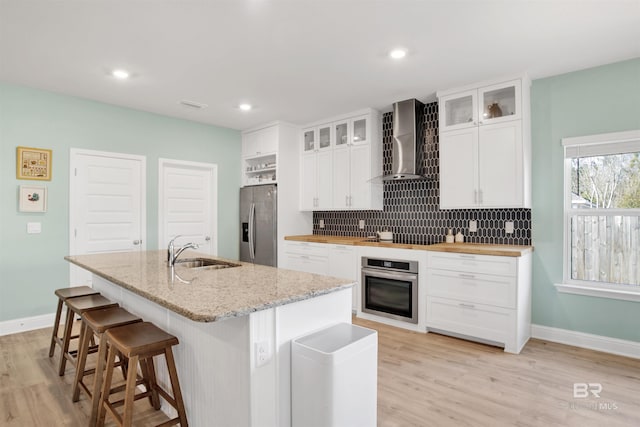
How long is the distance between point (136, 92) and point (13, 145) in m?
1.35

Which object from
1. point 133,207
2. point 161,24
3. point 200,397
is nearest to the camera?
point 200,397

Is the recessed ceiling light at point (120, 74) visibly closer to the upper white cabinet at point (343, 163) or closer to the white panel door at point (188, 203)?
the white panel door at point (188, 203)

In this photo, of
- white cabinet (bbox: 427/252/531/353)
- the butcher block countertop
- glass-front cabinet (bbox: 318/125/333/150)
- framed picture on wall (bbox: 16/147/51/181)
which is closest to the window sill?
white cabinet (bbox: 427/252/531/353)

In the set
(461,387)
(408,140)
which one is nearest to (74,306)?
(461,387)

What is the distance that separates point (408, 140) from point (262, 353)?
3.33m

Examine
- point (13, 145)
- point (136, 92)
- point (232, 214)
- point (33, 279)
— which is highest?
point (136, 92)

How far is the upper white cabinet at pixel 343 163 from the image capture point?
182 inches

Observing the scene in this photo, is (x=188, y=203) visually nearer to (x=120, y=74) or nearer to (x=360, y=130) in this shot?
(x=120, y=74)

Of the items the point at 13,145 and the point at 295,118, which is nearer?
the point at 13,145

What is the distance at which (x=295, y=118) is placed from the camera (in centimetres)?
504

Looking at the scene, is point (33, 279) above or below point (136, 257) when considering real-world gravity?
below

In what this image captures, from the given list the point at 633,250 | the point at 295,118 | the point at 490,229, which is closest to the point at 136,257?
the point at 295,118

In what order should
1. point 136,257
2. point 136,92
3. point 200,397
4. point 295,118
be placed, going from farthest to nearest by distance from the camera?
point 295,118 < point 136,92 < point 136,257 < point 200,397

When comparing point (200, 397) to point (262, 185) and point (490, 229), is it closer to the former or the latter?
point (490, 229)
